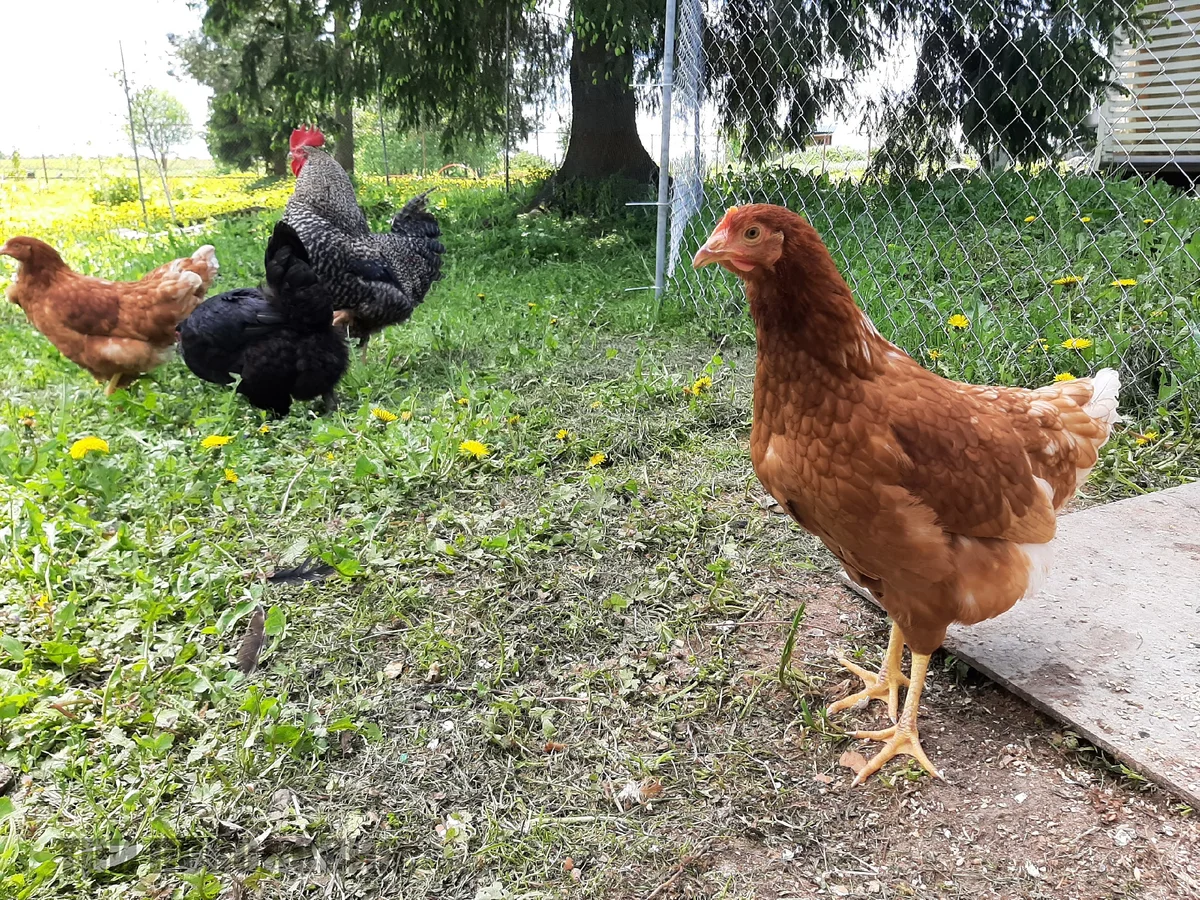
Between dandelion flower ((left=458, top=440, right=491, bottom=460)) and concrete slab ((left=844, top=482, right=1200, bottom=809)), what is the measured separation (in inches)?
74.1

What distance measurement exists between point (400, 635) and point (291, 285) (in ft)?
7.93

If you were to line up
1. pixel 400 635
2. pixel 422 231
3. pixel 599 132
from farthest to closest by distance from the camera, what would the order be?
pixel 599 132 < pixel 422 231 < pixel 400 635

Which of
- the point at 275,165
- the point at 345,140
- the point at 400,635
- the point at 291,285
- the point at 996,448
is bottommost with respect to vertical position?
the point at 400,635

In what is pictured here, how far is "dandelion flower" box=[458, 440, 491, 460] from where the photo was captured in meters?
3.06

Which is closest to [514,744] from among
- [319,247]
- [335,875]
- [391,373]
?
[335,875]

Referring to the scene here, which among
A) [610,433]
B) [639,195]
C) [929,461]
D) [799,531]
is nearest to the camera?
[929,461]

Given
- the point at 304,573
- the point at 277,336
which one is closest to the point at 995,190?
the point at 277,336

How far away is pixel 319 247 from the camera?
4.77 m

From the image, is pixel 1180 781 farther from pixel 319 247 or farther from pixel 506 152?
pixel 506 152

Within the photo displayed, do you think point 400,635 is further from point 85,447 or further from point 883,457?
point 85,447

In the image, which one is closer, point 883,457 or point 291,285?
point 883,457

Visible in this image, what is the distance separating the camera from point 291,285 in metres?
3.84

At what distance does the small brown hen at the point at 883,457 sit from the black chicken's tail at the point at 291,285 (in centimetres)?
283

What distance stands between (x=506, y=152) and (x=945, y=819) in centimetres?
903
